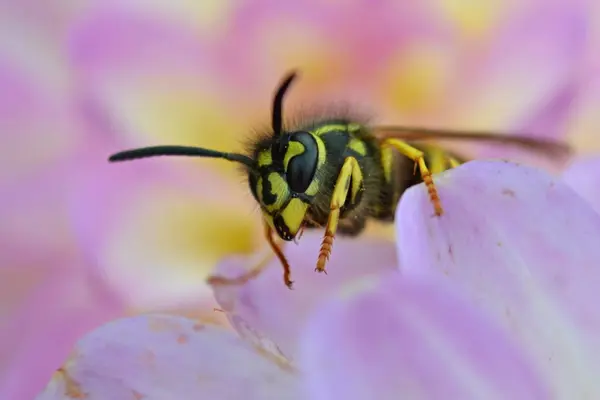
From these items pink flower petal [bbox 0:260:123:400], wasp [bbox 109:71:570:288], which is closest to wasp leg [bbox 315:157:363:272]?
wasp [bbox 109:71:570:288]

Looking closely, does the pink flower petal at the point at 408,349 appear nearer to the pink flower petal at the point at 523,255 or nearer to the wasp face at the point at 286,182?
the pink flower petal at the point at 523,255

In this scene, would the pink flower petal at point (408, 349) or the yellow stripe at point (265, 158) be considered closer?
the pink flower petal at point (408, 349)

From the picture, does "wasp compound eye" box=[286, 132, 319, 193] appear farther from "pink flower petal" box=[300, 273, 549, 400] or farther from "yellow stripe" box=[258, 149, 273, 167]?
"pink flower petal" box=[300, 273, 549, 400]

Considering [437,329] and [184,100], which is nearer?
[437,329]

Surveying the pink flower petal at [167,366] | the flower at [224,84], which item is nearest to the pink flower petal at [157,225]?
the flower at [224,84]

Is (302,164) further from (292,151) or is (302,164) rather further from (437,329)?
(437,329)

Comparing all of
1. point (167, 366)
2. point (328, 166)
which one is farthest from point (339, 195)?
point (167, 366)

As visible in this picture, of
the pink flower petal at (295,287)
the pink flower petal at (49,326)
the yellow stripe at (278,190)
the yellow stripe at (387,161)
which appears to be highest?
the yellow stripe at (278,190)
